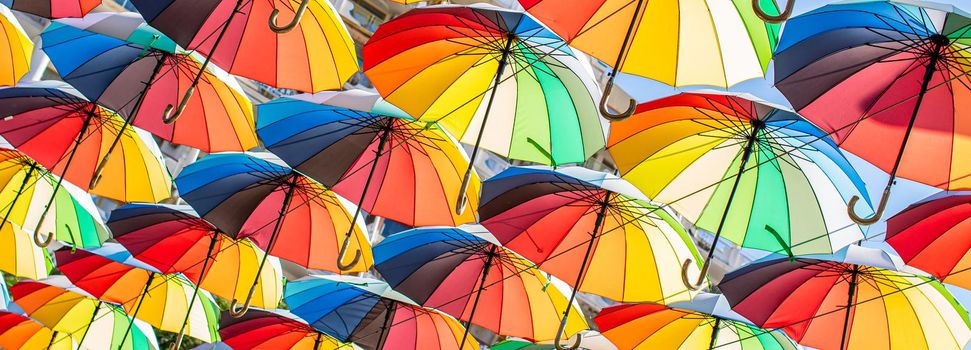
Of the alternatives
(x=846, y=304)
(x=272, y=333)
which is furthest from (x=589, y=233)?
(x=272, y=333)

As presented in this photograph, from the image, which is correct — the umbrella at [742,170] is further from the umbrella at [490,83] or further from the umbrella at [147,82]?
the umbrella at [147,82]

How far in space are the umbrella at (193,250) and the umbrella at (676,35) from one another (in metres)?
6.08

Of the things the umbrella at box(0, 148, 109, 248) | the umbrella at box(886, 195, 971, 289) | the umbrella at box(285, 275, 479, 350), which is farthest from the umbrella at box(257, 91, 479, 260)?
the umbrella at box(886, 195, 971, 289)

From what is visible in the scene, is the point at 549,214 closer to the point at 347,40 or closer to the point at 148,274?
the point at 347,40

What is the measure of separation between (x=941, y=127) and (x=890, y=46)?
829 mm

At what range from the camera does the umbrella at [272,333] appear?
13.4 metres

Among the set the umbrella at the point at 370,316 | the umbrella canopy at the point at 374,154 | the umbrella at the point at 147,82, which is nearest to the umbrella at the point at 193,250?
the umbrella at the point at 370,316

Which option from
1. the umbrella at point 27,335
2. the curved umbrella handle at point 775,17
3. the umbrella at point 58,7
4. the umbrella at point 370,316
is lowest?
the umbrella at point 27,335

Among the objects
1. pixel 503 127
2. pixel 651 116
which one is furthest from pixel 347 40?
pixel 651 116

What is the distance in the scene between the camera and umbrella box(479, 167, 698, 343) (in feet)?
35.9

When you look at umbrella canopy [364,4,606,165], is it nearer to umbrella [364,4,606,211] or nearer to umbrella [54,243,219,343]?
umbrella [364,4,606,211]

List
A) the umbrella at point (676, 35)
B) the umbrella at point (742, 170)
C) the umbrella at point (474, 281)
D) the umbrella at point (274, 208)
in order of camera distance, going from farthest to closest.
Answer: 1. the umbrella at point (474, 281)
2. the umbrella at point (274, 208)
3. the umbrella at point (742, 170)
4. the umbrella at point (676, 35)

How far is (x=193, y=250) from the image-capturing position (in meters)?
12.9

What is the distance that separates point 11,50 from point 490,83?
5.17 meters
